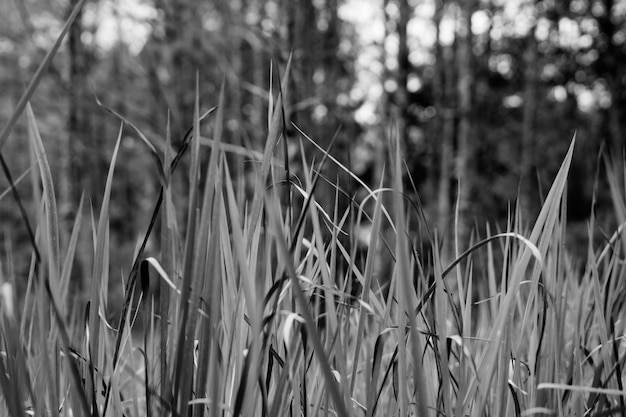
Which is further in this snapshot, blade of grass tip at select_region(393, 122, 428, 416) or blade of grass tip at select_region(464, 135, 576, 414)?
blade of grass tip at select_region(464, 135, 576, 414)

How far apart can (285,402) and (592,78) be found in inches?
563

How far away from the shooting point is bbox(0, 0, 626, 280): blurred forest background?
528 cm

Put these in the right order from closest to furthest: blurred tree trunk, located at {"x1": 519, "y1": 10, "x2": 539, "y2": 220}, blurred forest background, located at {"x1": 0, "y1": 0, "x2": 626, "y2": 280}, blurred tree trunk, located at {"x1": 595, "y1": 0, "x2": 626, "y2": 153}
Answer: blurred forest background, located at {"x1": 0, "y1": 0, "x2": 626, "y2": 280}, blurred tree trunk, located at {"x1": 519, "y1": 10, "x2": 539, "y2": 220}, blurred tree trunk, located at {"x1": 595, "y1": 0, "x2": 626, "y2": 153}

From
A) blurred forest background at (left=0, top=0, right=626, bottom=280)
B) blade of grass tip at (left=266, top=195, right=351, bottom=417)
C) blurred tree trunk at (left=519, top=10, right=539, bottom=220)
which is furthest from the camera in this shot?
blurred tree trunk at (left=519, top=10, right=539, bottom=220)

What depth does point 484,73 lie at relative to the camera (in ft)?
39.1

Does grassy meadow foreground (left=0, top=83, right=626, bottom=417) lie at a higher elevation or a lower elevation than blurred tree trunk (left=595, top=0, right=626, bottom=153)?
lower

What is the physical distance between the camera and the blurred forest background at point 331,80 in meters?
5.28

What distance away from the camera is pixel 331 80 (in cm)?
599

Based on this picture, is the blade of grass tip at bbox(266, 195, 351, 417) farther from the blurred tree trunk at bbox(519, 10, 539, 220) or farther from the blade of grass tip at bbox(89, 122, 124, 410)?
the blurred tree trunk at bbox(519, 10, 539, 220)

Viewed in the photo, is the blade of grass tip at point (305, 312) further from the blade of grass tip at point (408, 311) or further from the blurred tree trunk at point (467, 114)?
the blurred tree trunk at point (467, 114)

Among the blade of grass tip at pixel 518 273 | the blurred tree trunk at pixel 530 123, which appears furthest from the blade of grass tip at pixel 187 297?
the blurred tree trunk at pixel 530 123

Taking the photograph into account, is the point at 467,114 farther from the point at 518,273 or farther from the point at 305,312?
the point at 305,312

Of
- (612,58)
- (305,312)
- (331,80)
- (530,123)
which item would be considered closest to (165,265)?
(305,312)

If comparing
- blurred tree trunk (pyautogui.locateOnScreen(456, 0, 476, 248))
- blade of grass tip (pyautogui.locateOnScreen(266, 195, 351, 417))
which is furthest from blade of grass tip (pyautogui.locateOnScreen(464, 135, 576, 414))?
blurred tree trunk (pyautogui.locateOnScreen(456, 0, 476, 248))
